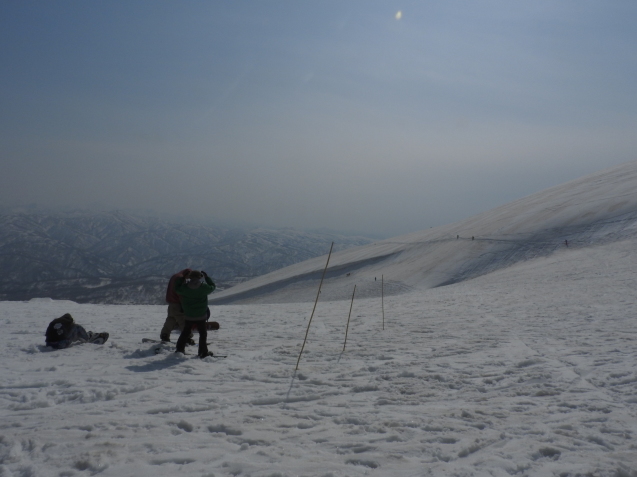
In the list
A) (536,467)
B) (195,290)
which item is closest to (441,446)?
(536,467)

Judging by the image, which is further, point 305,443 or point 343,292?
point 343,292

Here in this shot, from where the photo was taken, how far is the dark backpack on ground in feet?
31.1

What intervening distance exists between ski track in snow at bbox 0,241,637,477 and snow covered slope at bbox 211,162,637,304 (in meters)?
19.4

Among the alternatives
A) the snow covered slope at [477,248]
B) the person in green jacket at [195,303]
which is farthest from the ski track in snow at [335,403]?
the snow covered slope at [477,248]

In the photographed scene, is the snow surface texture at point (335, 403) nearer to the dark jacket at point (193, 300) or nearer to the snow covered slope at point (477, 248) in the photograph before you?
the dark jacket at point (193, 300)

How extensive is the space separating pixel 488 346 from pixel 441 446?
18.3 feet

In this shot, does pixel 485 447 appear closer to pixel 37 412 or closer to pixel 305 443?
pixel 305 443

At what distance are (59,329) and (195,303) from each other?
3442 mm

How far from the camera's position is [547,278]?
21.7 meters

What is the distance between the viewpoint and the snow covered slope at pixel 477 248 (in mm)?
30969

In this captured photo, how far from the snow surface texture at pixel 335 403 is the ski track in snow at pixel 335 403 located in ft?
0.08

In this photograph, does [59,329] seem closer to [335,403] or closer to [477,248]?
[335,403]

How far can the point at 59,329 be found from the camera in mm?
9508

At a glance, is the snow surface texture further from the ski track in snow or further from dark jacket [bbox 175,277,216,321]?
dark jacket [bbox 175,277,216,321]
